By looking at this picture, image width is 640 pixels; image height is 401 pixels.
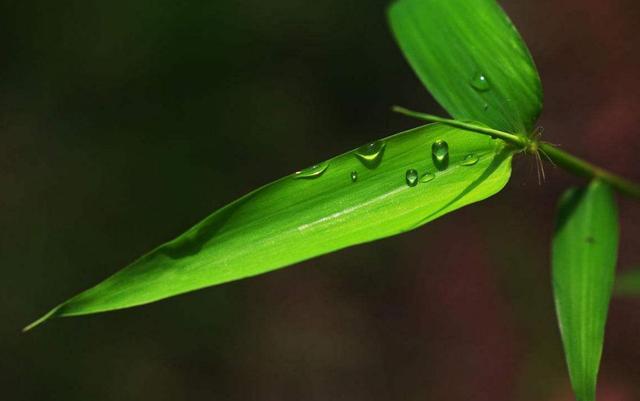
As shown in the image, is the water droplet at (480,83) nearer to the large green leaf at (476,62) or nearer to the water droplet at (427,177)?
the large green leaf at (476,62)

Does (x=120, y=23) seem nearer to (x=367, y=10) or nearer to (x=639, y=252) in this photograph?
(x=367, y=10)

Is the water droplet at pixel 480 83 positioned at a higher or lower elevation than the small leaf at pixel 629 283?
higher

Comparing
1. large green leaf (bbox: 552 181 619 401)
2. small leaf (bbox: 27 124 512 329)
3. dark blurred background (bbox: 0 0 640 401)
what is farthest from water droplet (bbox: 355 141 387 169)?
dark blurred background (bbox: 0 0 640 401)

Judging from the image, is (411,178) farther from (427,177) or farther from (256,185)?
(256,185)

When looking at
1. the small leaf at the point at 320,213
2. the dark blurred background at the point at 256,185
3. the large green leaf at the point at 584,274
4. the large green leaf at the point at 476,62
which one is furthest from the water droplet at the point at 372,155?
the dark blurred background at the point at 256,185

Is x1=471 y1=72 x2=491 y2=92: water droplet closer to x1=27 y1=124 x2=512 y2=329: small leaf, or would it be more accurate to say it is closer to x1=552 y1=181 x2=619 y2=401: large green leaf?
Result: x1=27 y1=124 x2=512 y2=329: small leaf

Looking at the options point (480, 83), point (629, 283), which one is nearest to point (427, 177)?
point (480, 83)
